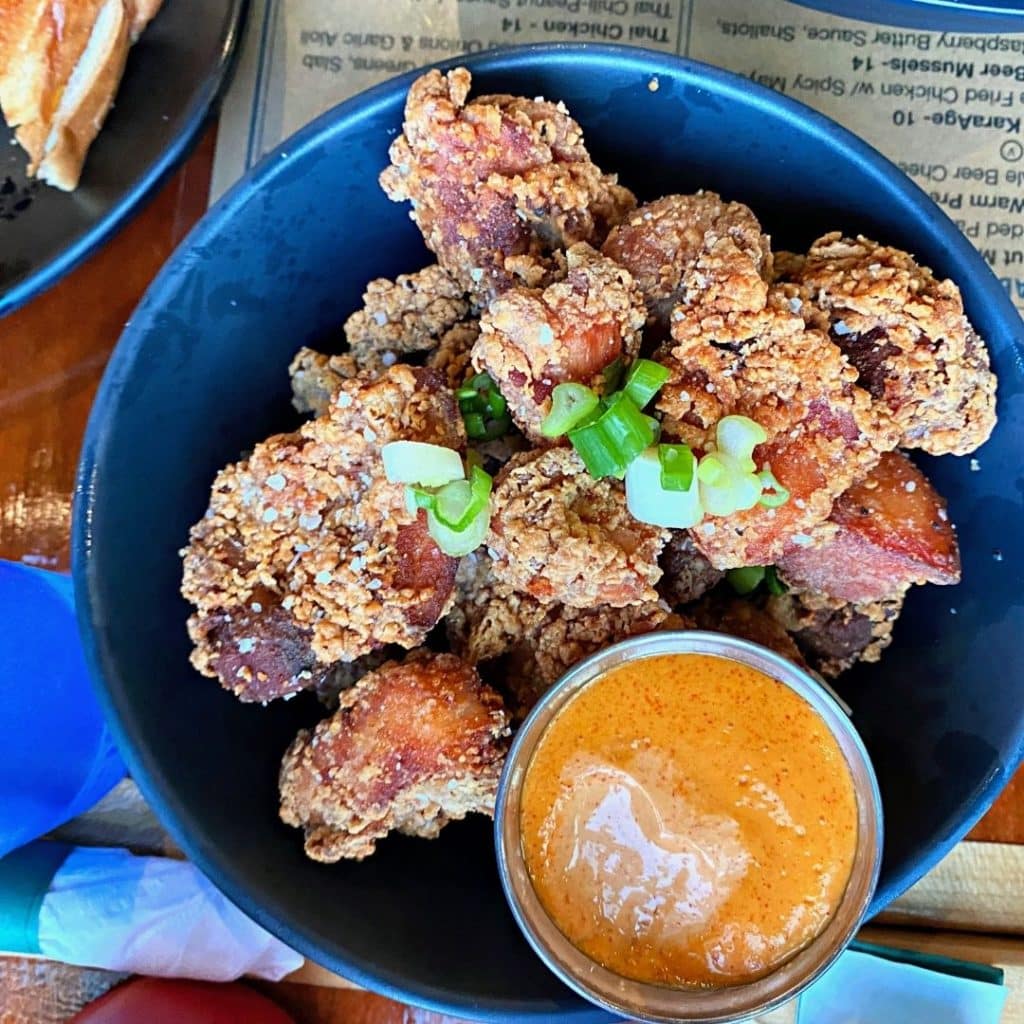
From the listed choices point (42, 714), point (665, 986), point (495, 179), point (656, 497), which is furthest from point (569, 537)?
point (42, 714)

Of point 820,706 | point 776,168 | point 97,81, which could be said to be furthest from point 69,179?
point 820,706

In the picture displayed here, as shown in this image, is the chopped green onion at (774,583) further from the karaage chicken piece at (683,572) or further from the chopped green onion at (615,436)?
the chopped green onion at (615,436)

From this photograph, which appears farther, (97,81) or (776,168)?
(97,81)

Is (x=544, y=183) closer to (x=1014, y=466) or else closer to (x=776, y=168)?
(x=776, y=168)

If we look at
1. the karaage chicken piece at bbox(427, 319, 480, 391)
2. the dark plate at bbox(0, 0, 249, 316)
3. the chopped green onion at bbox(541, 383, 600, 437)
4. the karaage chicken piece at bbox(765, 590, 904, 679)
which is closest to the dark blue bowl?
the karaage chicken piece at bbox(765, 590, 904, 679)

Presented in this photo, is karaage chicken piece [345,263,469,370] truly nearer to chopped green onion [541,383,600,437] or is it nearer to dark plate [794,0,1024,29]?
chopped green onion [541,383,600,437]
